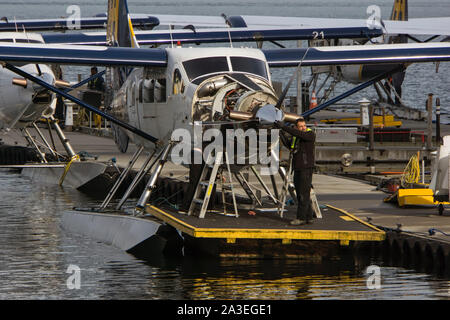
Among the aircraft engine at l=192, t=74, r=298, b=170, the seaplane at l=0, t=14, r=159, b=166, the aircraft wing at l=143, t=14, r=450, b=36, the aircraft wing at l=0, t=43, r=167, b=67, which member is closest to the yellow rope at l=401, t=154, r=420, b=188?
the aircraft engine at l=192, t=74, r=298, b=170

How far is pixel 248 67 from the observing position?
1533cm

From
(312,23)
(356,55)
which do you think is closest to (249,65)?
(356,55)

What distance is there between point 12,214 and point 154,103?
5.11 metres

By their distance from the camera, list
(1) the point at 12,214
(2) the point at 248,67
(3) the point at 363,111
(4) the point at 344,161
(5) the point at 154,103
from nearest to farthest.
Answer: (2) the point at 248,67, (5) the point at 154,103, (1) the point at 12,214, (4) the point at 344,161, (3) the point at 363,111

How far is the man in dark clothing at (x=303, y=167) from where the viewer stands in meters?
14.2

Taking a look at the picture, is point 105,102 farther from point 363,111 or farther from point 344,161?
point 363,111

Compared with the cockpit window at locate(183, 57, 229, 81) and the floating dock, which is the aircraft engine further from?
the floating dock

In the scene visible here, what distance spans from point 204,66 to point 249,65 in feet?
2.25

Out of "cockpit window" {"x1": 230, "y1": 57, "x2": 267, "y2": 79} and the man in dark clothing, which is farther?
"cockpit window" {"x1": 230, "y1": 57, "x2": 267, "y2": 79}

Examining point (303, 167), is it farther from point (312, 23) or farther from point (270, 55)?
point (312, 23)

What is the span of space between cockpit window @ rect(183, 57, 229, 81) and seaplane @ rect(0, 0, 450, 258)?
17 millimetres

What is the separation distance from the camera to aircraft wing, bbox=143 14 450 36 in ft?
127

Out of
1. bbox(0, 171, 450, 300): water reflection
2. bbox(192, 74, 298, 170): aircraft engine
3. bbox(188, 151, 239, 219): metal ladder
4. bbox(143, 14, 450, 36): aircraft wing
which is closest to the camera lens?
bbox(0, 171, 450, 300): water reflection

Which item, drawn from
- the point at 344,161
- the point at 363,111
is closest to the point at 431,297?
the point at 344,161
